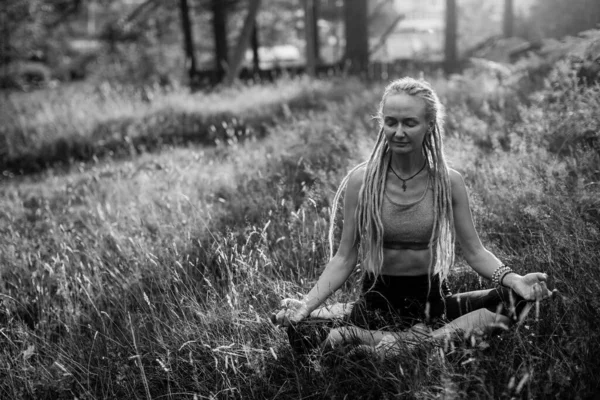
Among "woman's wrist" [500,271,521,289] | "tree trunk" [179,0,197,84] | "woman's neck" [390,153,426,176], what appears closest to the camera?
"woman's wrist" [500,271,521,289]

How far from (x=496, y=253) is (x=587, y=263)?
1.98 ft

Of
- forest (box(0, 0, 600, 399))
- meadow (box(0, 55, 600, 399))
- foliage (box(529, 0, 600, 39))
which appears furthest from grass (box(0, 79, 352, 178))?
foliage (box(529, 0, 600, 39))

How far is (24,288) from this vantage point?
3.74m

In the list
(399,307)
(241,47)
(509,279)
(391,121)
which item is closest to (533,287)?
(509,279)

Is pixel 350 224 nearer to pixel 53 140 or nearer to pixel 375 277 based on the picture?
pixel 375 277

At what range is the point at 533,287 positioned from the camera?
235 centimetres

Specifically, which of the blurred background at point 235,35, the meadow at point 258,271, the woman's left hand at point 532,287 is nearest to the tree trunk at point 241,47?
the blurred background at point 235,35

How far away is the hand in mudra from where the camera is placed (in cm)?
232

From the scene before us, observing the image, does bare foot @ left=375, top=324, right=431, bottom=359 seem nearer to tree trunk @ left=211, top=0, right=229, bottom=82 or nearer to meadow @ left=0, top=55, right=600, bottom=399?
meadow @ left=0, top=55, right=600, bottom=399

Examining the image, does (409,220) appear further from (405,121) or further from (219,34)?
(219,34)

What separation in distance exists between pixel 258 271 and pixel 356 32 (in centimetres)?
1092

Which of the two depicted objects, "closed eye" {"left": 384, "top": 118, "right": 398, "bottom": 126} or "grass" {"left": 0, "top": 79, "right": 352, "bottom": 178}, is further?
"grass" {"left": 0, "top": 79, "right": 352, "bottom": 178}

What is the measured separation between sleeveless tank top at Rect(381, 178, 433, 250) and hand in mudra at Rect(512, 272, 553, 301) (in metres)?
0.51

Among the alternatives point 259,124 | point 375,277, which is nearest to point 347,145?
point 375,277
